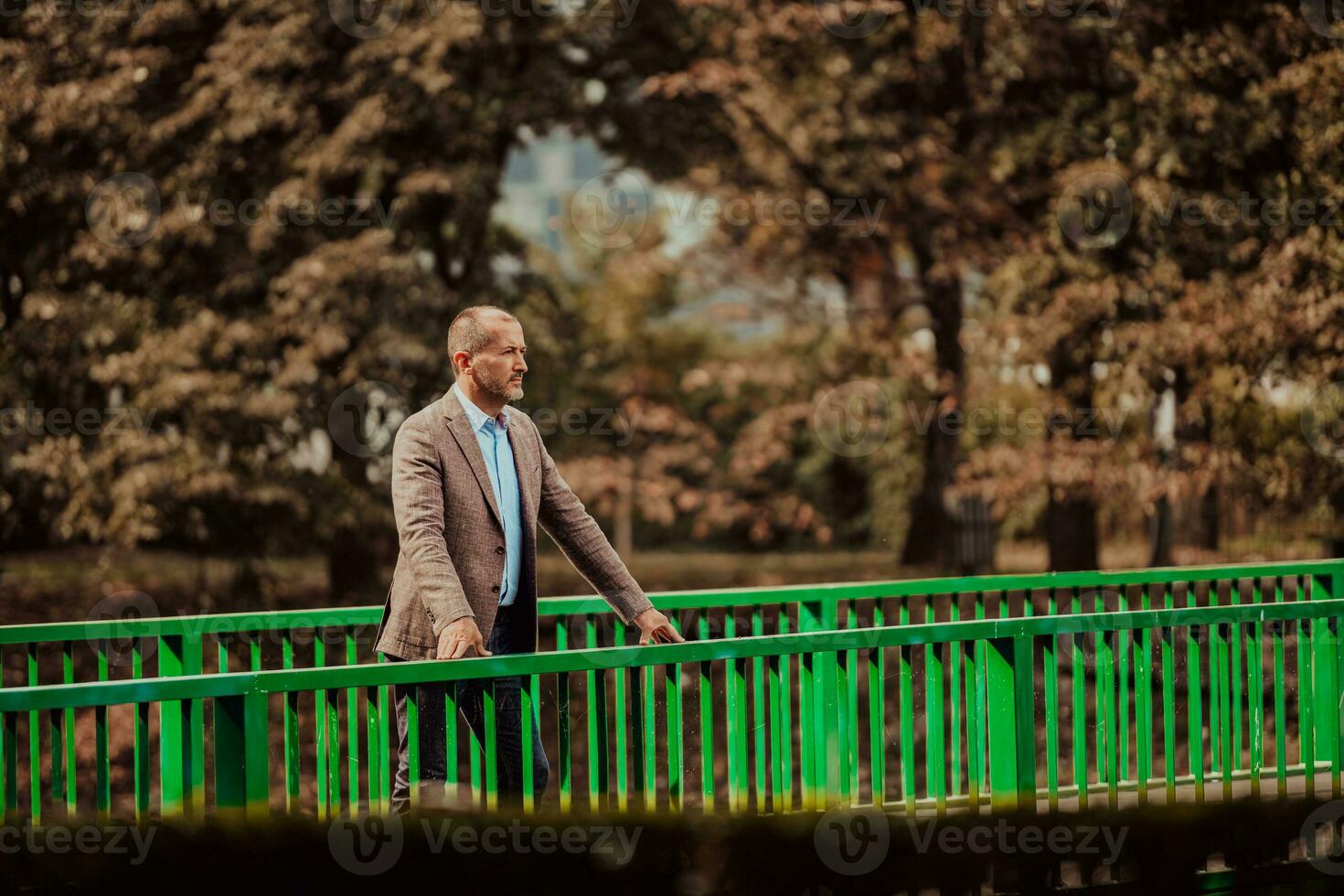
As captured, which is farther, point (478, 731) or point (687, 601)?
point (687, 601)

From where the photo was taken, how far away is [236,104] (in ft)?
50.0

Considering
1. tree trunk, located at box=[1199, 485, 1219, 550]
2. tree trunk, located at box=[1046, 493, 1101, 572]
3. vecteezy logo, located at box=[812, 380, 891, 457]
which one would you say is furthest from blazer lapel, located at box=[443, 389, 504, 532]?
tree trunk, located at box=[1199, 485, 1219, 550]

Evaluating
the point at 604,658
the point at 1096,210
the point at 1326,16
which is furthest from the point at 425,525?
the point at 1326,16

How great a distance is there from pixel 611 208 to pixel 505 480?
14.8 m

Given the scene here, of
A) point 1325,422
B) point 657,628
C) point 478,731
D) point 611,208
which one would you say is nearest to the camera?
point 478,731

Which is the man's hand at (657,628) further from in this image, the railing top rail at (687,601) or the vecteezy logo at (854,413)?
the vecteezy logo at (854,413)

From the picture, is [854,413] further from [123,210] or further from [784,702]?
[784,702]

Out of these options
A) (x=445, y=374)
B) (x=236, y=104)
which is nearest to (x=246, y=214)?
(x=236, y=104)

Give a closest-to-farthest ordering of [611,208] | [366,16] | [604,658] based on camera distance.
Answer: [604,658], [366,16], [611,208]

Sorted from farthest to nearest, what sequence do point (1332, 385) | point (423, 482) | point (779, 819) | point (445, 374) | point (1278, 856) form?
point (445, 374), point (1332, 385), point (1278, 856), point (779, 819), point (423, 482)

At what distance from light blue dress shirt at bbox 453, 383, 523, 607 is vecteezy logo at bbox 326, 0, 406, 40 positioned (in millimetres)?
11841

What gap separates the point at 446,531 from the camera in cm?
493

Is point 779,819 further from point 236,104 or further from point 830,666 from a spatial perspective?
point 236,104

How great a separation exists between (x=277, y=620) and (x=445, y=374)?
10.2 metres
